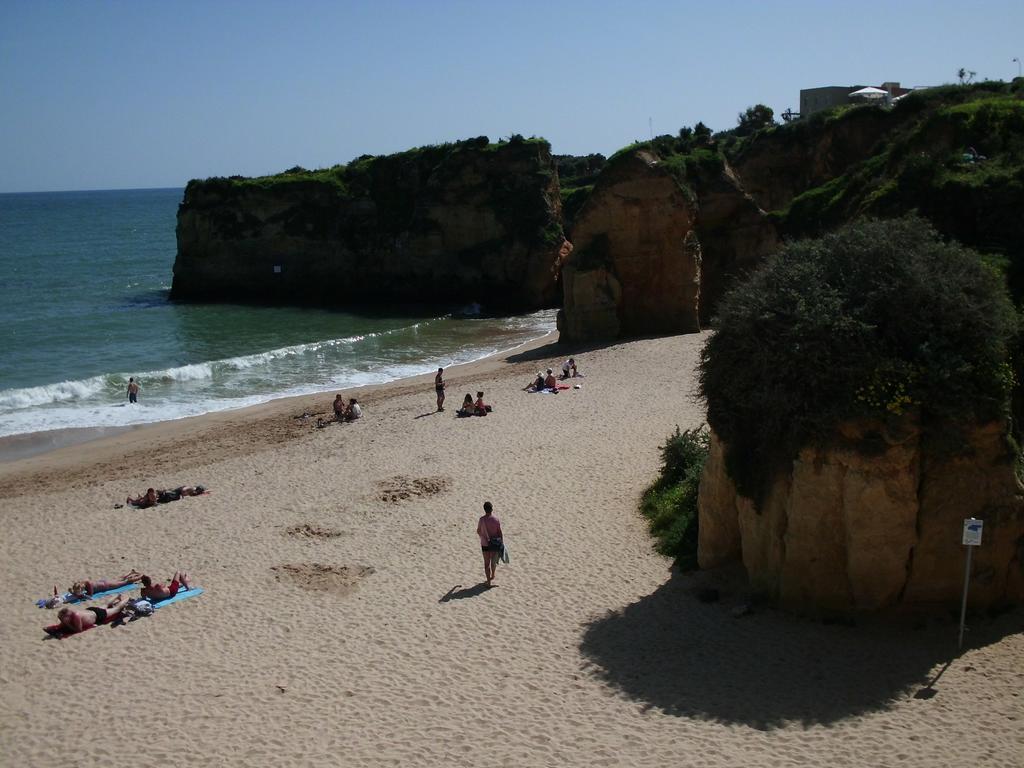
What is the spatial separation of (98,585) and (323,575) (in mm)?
3288

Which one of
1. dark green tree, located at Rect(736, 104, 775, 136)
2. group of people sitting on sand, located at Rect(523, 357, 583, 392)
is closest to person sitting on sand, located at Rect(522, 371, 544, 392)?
group of people sitting on sand, located at Rect(523, 357, 583, 392)

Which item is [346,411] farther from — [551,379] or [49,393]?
[49,393]

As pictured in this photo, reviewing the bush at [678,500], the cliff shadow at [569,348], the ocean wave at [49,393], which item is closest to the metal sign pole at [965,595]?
the bush at [678,500]

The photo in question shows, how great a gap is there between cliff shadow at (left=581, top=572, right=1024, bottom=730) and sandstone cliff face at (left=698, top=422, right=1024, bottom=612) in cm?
37

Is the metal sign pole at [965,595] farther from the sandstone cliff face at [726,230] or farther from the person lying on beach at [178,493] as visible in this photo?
the sandstone cliff face at [726,230]

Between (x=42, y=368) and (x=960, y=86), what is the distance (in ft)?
125

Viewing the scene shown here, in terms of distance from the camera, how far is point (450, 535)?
15.7m

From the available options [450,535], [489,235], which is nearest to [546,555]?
[450,535]

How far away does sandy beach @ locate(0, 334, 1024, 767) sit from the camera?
30.1ft

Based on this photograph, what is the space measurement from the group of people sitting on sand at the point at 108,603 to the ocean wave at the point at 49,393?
1773cm

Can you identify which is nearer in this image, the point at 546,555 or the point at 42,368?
the point at 546,555

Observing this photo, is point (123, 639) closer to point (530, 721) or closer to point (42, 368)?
point (530, 721)

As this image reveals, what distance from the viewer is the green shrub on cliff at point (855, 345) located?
1027cm

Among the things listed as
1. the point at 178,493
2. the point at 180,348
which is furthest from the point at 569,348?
the point at 178,493
